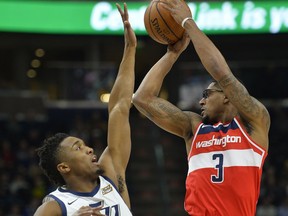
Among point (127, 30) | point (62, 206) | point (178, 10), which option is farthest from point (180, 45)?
point (62, 206)

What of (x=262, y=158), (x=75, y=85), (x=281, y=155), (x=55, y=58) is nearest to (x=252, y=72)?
(x=281, y=155)

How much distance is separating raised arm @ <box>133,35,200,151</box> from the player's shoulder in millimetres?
1252

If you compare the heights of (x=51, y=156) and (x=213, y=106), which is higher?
(x=213, y=106)

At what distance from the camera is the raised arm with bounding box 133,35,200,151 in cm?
545

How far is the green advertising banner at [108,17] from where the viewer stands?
588 inches

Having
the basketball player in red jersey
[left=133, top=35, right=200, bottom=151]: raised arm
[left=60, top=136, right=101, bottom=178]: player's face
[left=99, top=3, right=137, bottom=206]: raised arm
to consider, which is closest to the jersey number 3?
the basketball player in red jersey

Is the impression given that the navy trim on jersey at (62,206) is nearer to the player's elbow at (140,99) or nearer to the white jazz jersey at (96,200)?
the white jazz jersey at (96,200)

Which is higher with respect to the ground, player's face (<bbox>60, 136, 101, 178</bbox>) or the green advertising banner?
the green advertising banner

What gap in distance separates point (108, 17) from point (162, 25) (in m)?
9.79

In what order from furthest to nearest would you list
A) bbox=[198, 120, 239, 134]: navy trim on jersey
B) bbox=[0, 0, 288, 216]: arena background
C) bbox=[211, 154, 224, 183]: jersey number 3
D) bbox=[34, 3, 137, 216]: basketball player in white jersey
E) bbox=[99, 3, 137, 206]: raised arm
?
bbox=[0, 0, 288, 216]: arena background, bbox=[198, 120, 239, 134]: navy trim on jersey, bbox=[211, 154, 224, 183]: jersey number 3, bbox=[99, 3, 137, 206]: raised arm, bbox=[34, 3, 137, 216]: basketball player in white jersey

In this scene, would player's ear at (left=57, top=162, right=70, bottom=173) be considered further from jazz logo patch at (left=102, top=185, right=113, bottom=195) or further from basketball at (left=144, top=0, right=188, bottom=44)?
basketball at (left=144, top=0, right=188, bottom=44)

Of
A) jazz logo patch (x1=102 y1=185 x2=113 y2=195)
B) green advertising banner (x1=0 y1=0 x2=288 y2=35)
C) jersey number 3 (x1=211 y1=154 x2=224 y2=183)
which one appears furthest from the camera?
green advertising banner (x1=0 y1=0 x2=288 y2=35)

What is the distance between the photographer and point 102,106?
1753 cm

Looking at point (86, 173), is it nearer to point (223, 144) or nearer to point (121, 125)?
point (121, 125)
